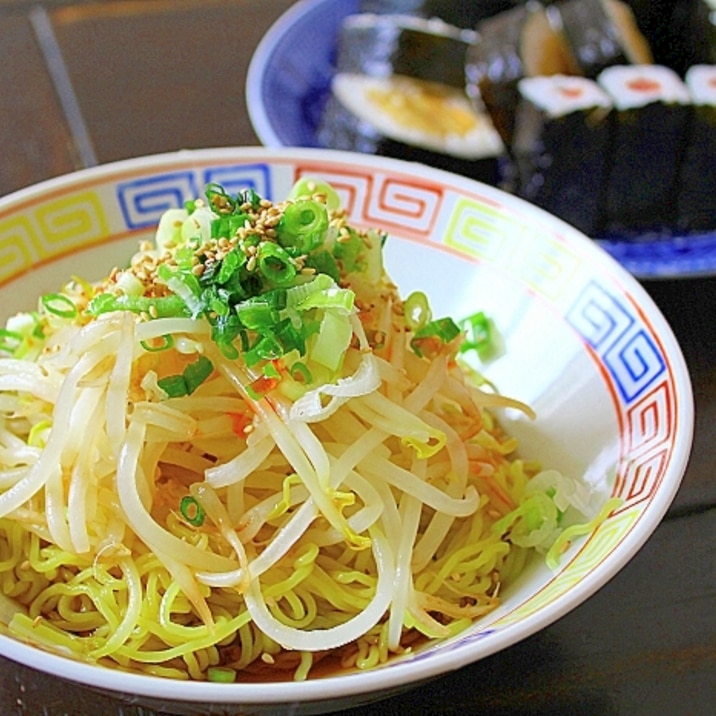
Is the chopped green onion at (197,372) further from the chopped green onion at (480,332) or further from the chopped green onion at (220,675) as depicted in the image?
the chopped green onion at (480,332)

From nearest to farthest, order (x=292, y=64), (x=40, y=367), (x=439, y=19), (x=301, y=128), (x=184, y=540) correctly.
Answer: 1. (x=184, y=540)
2. (x=40, y=367)
3. (x=301, y=128)
4. (x=292, y=64)
5. (x=439, y=19)

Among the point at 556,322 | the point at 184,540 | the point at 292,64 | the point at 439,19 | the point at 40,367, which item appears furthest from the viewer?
the point at 439,19

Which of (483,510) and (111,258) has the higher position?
(111,258)

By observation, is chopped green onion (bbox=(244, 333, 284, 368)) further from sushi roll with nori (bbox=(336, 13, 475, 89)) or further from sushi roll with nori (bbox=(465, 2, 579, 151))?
A: sushi roll with nori (bbox=(336, 13, 475, 89))

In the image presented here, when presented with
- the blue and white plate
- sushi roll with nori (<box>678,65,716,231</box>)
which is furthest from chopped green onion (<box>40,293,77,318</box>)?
sushi roll with nori (<box>678,65,716,231</box>)

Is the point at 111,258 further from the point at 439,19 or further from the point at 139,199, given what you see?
the point at 439,19

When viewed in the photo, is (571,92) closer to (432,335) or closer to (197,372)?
(432,335)

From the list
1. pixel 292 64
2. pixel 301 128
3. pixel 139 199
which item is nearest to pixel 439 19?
pixel 292 64
